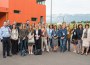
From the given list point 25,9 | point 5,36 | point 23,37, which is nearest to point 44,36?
point 23,37

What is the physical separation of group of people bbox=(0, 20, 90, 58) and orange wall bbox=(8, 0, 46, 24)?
23.0 meters

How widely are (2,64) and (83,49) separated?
18.2 ft

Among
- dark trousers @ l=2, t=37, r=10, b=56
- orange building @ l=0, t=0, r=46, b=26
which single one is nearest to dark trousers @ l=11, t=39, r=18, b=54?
dark trousers @ l=2, t=37, r=10, b=56

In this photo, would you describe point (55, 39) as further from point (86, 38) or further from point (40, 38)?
point (86, 38)

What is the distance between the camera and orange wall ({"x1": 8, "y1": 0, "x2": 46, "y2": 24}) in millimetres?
38688

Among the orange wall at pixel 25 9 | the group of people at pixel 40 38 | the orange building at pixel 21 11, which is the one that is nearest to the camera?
the group of people at pixel 40 38

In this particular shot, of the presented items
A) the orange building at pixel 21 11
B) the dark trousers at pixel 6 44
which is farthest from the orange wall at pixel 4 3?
the dark trousers at pixel 6 44

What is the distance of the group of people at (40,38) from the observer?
1372 cm

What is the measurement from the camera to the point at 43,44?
1575 cm

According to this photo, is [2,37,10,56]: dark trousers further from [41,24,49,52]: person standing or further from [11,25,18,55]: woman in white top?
[41,24,49,52]: person standing

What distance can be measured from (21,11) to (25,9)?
0.87 m

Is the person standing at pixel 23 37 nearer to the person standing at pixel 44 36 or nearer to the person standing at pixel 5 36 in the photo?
the person standing at pixel 5 36

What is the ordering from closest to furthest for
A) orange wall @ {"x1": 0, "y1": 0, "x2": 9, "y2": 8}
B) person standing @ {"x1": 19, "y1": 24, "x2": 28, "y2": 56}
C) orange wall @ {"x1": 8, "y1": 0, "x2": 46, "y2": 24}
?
person standing @ {"x1": 19, "y1": 24, "x2": 28, "y2": 56} → orange wall @ {"x1": 0, "y1": 0, "x2": 9, "y2": 8} → orange wall @ {"x1": 8, "y1": 0, "x2": 46, "y2": 24}

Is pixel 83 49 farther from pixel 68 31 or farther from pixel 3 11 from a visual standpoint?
pixel 3 11
